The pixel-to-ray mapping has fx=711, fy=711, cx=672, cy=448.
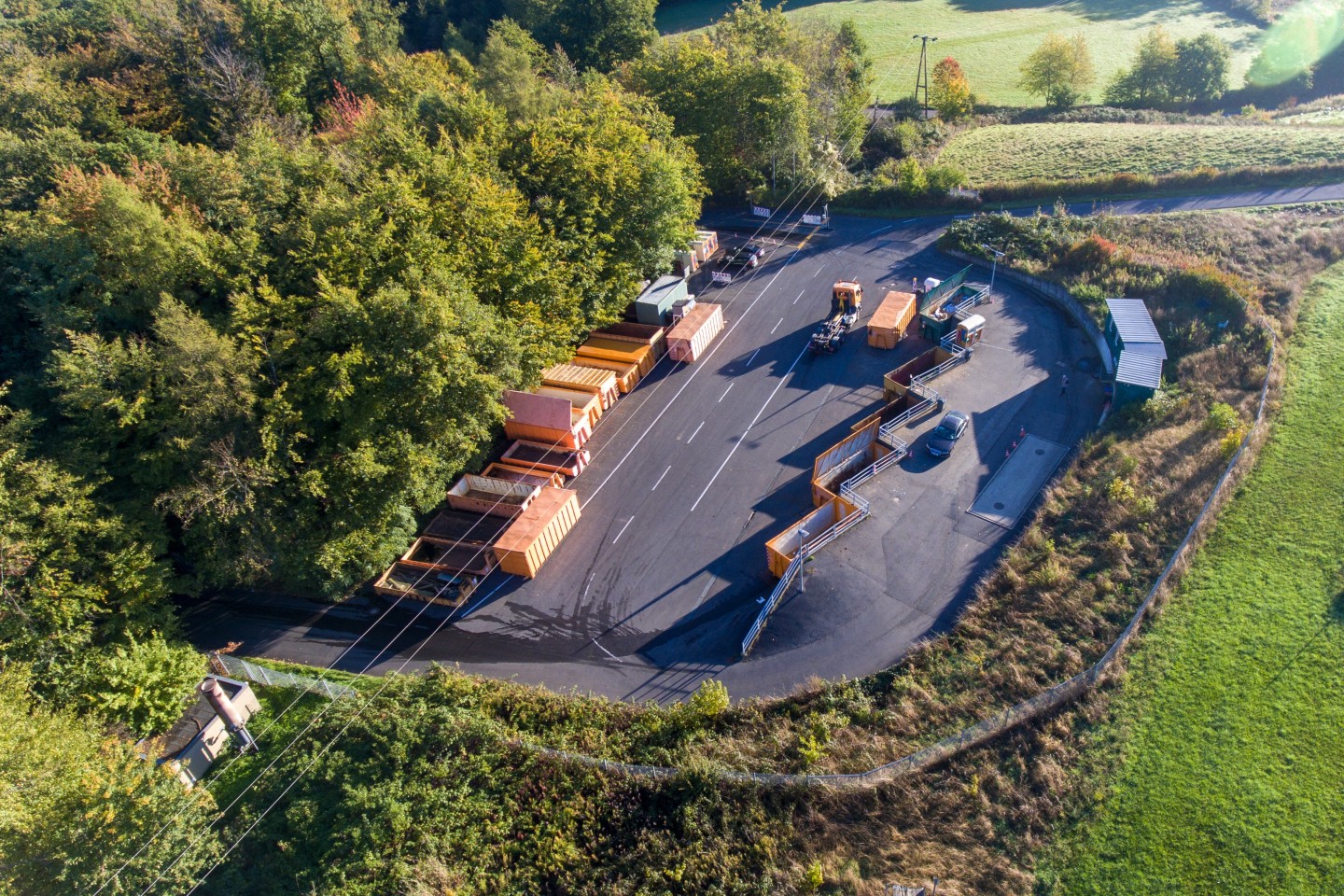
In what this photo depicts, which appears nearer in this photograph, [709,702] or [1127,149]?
[709,702]

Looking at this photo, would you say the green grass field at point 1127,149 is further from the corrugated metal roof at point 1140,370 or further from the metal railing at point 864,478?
the corrugated metal roof at point 1140,370

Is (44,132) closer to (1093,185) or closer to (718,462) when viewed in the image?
(718,462)

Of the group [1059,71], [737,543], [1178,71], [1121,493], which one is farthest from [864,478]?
[1178,71]

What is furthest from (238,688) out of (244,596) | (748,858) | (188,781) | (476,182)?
(476,182)

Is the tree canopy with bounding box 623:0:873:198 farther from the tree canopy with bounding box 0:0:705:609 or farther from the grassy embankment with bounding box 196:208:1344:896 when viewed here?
the grassy embankment with bounding box 196:208:1344:896

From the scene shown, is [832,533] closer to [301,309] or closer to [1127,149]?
[301,309]

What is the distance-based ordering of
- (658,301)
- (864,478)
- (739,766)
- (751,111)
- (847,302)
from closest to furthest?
(739,766) < (864,478) < (847,302) < (658,301) < (751,111)

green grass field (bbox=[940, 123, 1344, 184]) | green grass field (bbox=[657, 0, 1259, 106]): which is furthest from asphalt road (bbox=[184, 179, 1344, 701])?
green grass field (bbox=[657, 0, 1259, 106])
